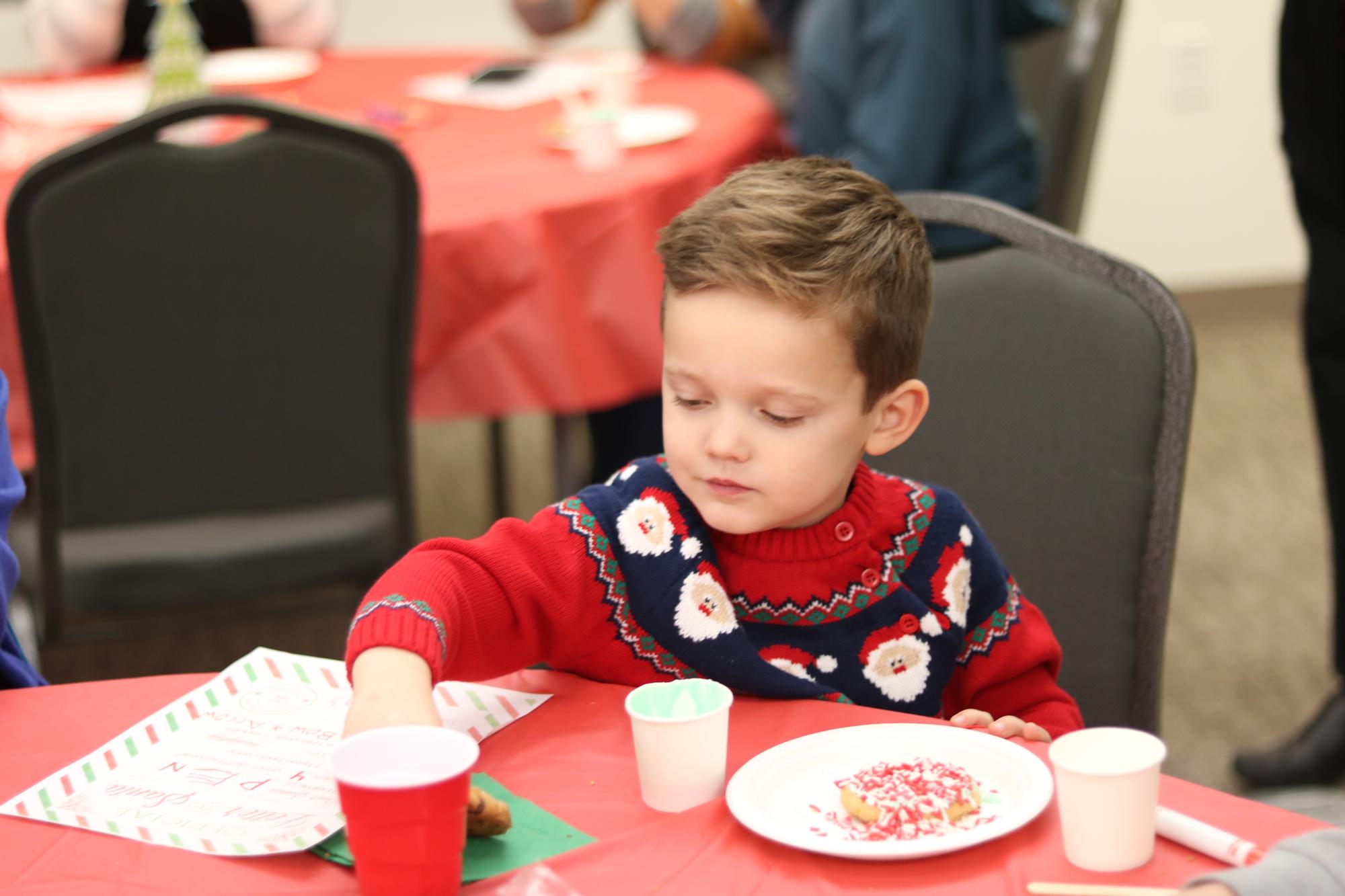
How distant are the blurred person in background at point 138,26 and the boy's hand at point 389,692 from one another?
102 inches

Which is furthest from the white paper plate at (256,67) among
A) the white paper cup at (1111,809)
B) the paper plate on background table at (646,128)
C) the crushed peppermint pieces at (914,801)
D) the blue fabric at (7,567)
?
the white paper cup at (1111,809)

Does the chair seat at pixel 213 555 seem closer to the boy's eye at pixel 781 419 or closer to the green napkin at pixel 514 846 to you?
the boy's eye at pixel 781 419

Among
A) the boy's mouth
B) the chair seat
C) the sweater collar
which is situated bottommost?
the chair seat

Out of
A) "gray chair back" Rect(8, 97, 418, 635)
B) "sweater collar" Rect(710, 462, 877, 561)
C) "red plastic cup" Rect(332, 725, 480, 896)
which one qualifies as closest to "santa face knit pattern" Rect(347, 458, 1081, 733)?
"sweater collar" Rect(710, 462, 877, 561)

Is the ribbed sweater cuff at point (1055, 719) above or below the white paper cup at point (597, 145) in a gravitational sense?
below

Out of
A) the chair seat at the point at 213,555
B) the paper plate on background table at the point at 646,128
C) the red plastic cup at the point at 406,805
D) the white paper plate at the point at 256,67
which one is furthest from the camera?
the white paper plate at the point at 256,67

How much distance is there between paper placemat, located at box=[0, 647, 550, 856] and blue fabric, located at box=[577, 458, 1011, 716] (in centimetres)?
13

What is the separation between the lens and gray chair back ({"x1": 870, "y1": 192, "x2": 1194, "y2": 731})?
52.3 inches

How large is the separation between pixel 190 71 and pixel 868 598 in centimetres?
164

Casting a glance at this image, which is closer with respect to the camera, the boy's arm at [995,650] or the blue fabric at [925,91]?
the boy's arm at [995,650]

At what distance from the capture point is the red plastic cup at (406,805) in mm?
714

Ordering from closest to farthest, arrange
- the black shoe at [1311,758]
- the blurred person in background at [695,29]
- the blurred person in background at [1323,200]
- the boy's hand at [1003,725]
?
the boy's hand at [1003,725]
the blurred person in background at [1323,200]
the black shoe at [1311,758]
the blurred person in background at [695,29]

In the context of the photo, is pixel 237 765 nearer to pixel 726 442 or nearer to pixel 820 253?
pixel 726 442

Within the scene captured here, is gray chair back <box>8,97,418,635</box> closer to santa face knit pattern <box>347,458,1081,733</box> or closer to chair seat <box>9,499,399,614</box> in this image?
chair seat <box>9,499,399,614</box>
